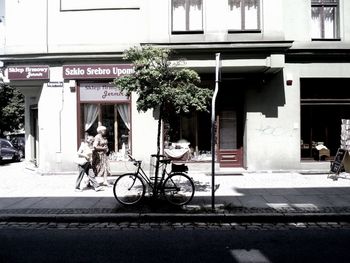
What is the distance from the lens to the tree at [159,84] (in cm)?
862

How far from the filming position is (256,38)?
44.3ft

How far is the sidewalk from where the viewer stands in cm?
779

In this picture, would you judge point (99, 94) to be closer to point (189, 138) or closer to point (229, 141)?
point (189, 138)

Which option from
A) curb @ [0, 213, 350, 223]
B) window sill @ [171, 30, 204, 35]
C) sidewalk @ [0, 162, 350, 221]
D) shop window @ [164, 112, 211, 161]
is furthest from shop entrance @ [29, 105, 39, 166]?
curb @ [0, 213, 350, 223]

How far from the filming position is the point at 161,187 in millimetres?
8758

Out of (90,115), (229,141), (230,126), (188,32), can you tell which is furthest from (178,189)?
(188,32)

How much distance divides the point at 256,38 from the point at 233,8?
1.40 metres

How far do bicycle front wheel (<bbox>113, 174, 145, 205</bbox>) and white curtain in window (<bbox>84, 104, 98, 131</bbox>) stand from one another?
18.8 feet

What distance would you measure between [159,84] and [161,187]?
2295mm

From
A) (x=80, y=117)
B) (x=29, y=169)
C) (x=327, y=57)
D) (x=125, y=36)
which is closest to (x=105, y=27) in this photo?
(x=125, y=36)

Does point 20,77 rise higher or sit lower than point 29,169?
higher

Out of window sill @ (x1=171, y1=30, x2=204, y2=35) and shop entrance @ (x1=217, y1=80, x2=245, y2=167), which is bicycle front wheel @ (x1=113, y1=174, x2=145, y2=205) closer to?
shop entrance @ (x1=217, y1=80, x2=245, y2=167)

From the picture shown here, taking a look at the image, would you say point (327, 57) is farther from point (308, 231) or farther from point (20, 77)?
point (20, 77)

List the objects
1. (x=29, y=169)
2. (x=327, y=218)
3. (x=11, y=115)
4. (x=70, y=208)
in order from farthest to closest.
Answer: (x=11, y=115)
(x=29, y=169)
(x=70, y=208)
(x=327, y=218)
